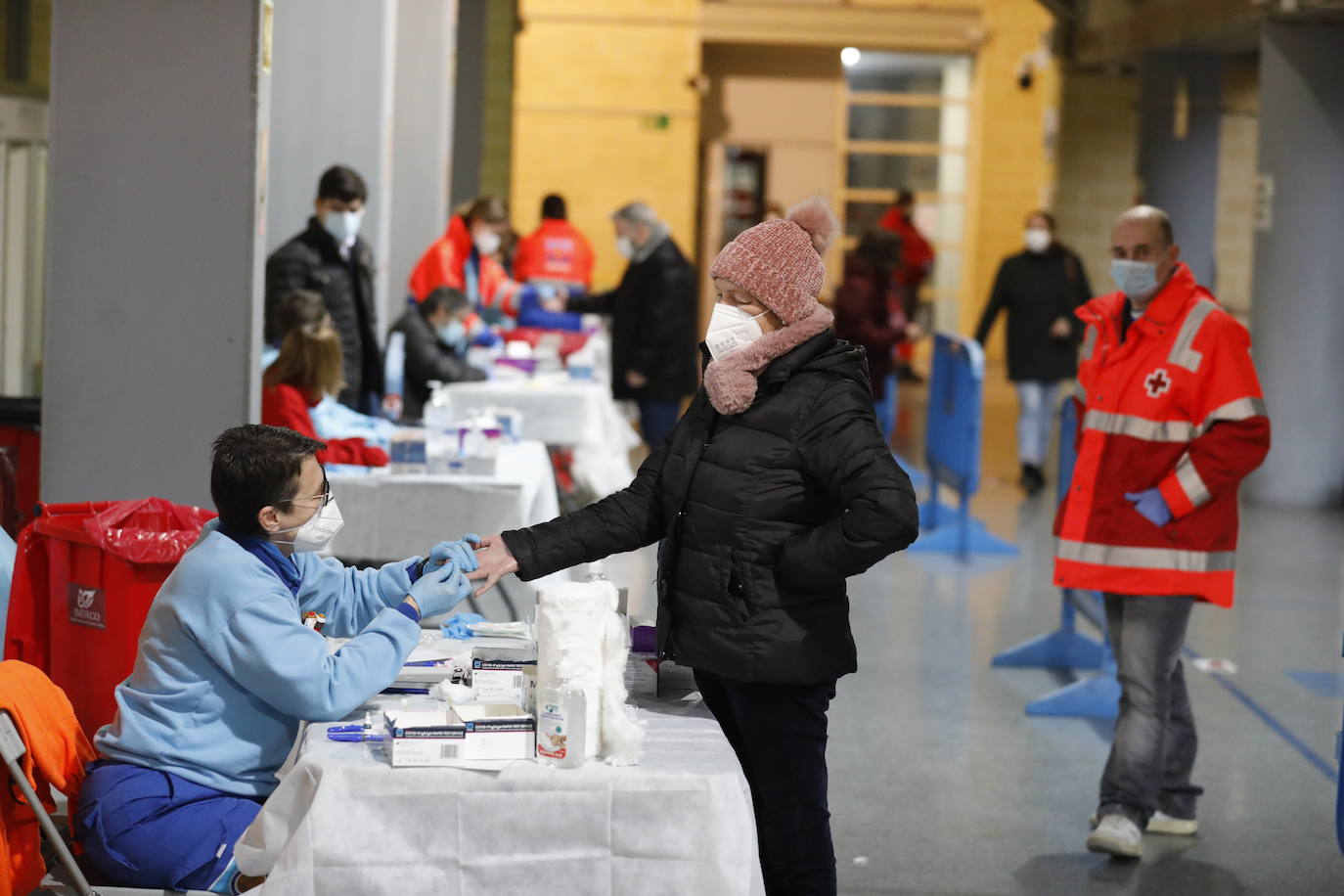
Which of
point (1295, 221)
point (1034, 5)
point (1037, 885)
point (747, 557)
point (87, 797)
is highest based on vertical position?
point (1034, 5)

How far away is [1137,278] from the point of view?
454 cm

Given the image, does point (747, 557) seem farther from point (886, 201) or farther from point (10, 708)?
point (886, 201)

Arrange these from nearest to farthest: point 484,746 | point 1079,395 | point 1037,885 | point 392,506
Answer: point 484,746
point 1037,885
point 1079,395
point 392,506

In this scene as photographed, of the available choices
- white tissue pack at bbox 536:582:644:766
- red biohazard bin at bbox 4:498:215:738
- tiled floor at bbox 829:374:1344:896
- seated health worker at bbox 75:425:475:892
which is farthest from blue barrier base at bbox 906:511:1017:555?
white tissue pack at bbox 536:582:644:766

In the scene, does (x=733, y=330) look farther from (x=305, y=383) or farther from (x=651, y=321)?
(x=651, y=321)

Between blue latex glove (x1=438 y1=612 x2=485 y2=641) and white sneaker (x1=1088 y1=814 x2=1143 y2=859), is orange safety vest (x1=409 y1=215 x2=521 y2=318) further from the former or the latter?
blue latex glove (x1=438 y1=612 x2=485 y2=641)

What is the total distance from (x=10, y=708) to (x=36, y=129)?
7.51m

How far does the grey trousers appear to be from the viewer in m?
4.47

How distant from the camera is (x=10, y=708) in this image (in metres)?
Answer: 3.00

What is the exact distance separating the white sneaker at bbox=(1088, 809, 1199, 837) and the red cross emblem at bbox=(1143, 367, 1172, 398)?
1.24 m

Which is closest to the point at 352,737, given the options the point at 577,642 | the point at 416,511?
the point at 577,642

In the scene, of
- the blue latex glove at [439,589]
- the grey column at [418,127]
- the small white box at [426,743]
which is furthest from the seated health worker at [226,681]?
the grey column at [418,127]

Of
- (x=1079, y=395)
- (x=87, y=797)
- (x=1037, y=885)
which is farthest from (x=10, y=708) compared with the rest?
(x=1079, y=395)

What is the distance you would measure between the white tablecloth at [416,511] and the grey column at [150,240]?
91 cm
